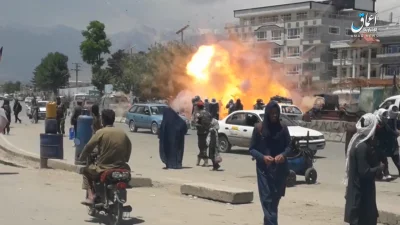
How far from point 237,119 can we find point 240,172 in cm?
553

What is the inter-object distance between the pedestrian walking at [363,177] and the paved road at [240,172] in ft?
10.1

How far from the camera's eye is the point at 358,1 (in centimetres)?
7556

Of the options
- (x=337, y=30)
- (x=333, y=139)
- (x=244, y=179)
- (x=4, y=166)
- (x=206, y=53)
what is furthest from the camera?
(x=337, y=30)

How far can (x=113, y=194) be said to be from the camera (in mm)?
8680

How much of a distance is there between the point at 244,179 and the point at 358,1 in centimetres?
6475

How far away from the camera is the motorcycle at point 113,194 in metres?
8.59

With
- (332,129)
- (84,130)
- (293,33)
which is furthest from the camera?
(293,33)

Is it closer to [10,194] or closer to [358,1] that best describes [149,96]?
[358,1]

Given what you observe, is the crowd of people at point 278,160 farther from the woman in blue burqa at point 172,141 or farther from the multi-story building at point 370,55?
the multi-story building at point 370,55

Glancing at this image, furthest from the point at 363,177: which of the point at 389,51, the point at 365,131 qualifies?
the point at 389,51

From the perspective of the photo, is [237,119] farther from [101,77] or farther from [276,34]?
[276,34]

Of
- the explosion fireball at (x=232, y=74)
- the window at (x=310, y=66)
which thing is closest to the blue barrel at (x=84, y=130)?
the explosion fireball at (x=232, y=74)

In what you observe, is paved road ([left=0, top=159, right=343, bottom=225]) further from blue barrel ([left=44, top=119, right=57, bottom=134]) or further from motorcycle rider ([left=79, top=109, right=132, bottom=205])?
blue barrel ([left=44, top=119, right=57, bottom=134])

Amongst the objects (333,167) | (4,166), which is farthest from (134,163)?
(333,167)
